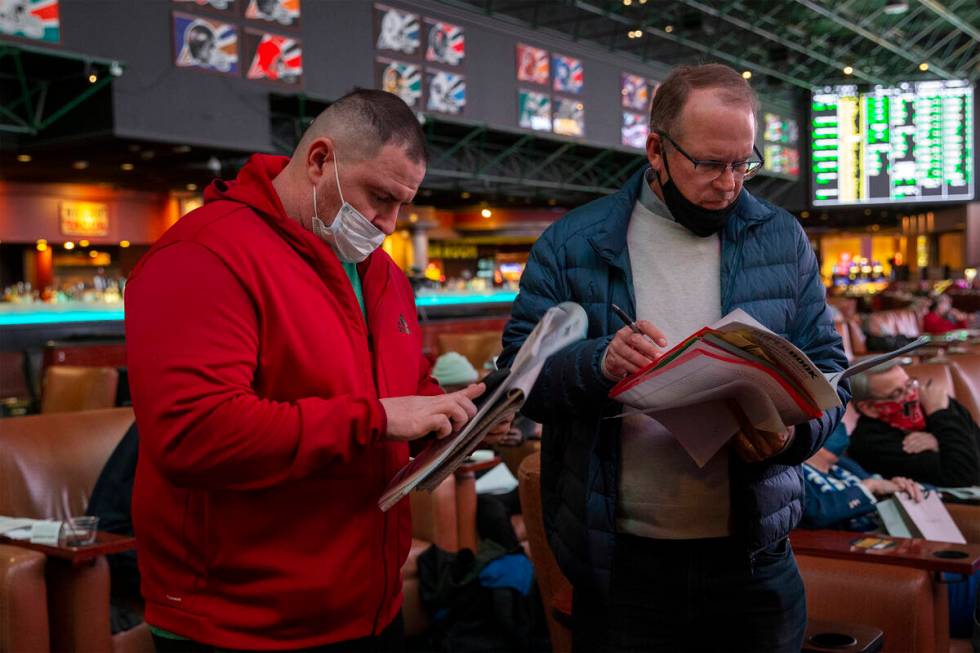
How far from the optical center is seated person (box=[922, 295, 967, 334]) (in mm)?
10680

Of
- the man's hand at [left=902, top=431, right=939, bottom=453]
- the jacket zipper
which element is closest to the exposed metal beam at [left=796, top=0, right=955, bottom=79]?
the man's hand at [left=902, top=431, right=939, bottom=453]

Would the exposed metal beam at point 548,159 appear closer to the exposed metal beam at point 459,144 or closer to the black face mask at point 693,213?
the exposed metal beam at point 459,144

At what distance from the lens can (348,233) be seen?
148cm

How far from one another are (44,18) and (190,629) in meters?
8.29

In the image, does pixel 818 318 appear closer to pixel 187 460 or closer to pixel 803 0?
pixel 187 460

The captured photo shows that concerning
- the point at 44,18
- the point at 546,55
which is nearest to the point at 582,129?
the point at 546,55

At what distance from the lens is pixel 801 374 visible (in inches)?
54.9

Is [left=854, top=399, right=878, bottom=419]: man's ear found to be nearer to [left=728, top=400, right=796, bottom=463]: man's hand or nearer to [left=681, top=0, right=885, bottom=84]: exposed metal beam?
[left=728, top=400, right=796, bottom=463]: man's hand

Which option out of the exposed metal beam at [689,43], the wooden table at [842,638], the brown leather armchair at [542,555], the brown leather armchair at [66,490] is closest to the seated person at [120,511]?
the brown leather armchair at [66,490]

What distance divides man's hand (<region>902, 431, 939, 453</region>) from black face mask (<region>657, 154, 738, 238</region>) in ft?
7.74

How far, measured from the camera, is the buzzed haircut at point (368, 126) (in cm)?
144

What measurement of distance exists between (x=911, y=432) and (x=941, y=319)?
788cm

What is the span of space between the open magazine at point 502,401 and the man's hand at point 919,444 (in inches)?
108

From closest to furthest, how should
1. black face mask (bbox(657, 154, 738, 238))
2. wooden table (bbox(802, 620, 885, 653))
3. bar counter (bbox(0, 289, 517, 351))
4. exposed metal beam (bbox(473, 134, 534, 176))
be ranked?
black face mask (bbox(657, 154, 738, 238)) < wooden table (bbox(802, 620, 885, 653)) < bar counter (bbox(0, 289, 517, 351)) < exposed metal beam (bbox(473, 134, 534, 176))
